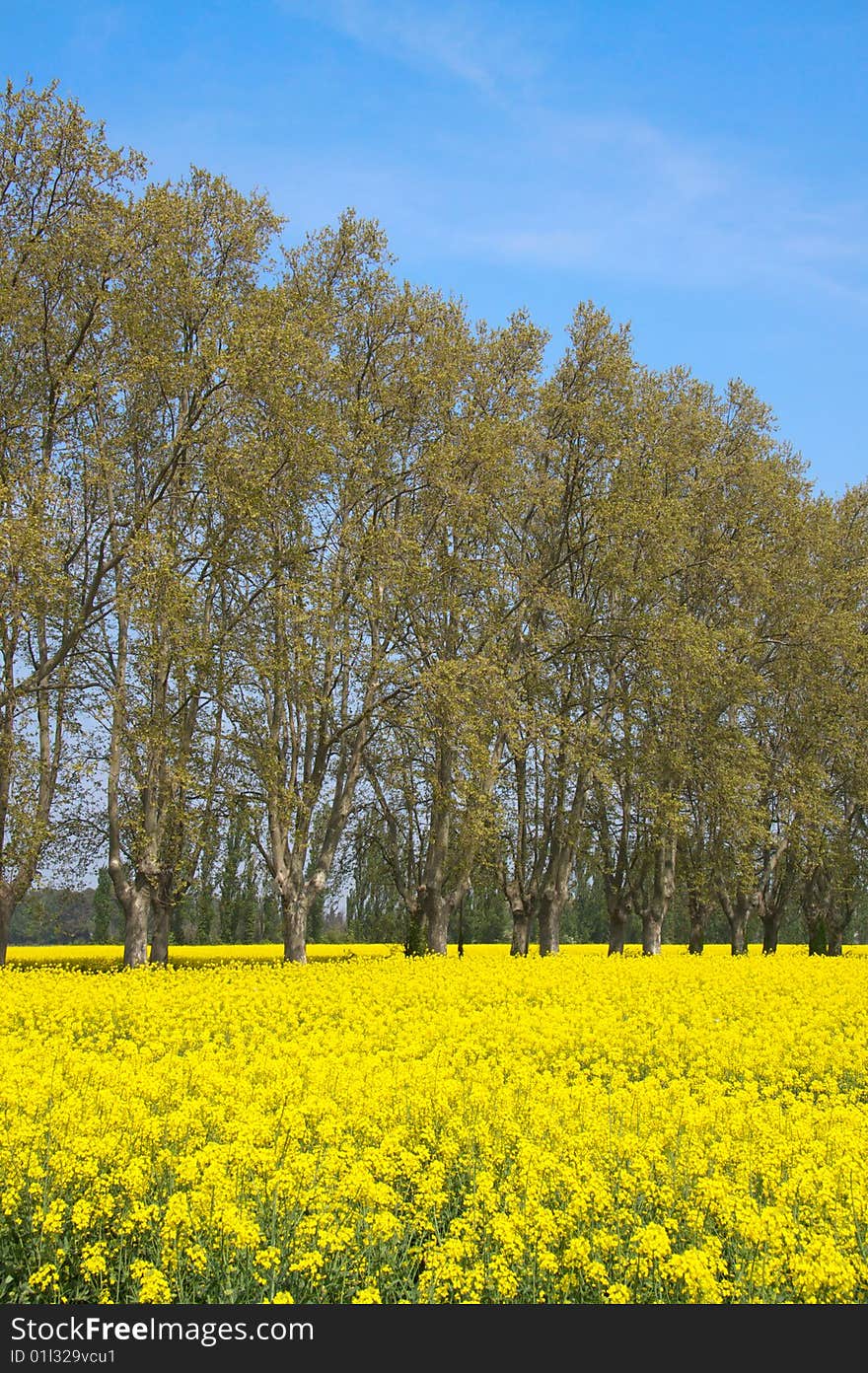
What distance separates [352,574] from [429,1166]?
21757 mm

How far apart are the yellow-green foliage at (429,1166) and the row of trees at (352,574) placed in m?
13.5

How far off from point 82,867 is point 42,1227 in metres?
24.2

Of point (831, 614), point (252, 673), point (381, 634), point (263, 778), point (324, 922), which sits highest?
point (831, 614)

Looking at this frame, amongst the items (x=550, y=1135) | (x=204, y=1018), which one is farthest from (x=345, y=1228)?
(x=204, y=1018)

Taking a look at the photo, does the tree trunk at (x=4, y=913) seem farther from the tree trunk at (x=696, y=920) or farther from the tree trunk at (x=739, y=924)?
the tree trunk at (x=739, y=924)

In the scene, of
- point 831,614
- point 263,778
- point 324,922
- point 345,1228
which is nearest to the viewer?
point 345,1228

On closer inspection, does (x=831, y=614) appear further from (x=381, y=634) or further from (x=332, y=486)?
(x=332, y=486)

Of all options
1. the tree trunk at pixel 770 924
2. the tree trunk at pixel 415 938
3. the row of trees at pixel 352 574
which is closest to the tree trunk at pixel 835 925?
the tree trunk at pixel 770 924

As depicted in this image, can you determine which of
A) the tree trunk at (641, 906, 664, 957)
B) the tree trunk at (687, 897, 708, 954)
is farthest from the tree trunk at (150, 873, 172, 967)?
the tree trunk at (687, 897, 708, 954)

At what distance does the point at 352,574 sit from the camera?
2853 cm

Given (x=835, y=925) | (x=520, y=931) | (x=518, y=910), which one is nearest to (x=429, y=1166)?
(x=520, y=931)

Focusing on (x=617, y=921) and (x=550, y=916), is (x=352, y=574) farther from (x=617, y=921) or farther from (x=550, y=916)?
(x=617, y=921)

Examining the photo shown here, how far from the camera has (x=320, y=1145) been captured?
323 inches

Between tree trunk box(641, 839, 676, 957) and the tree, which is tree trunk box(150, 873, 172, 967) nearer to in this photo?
the tree
